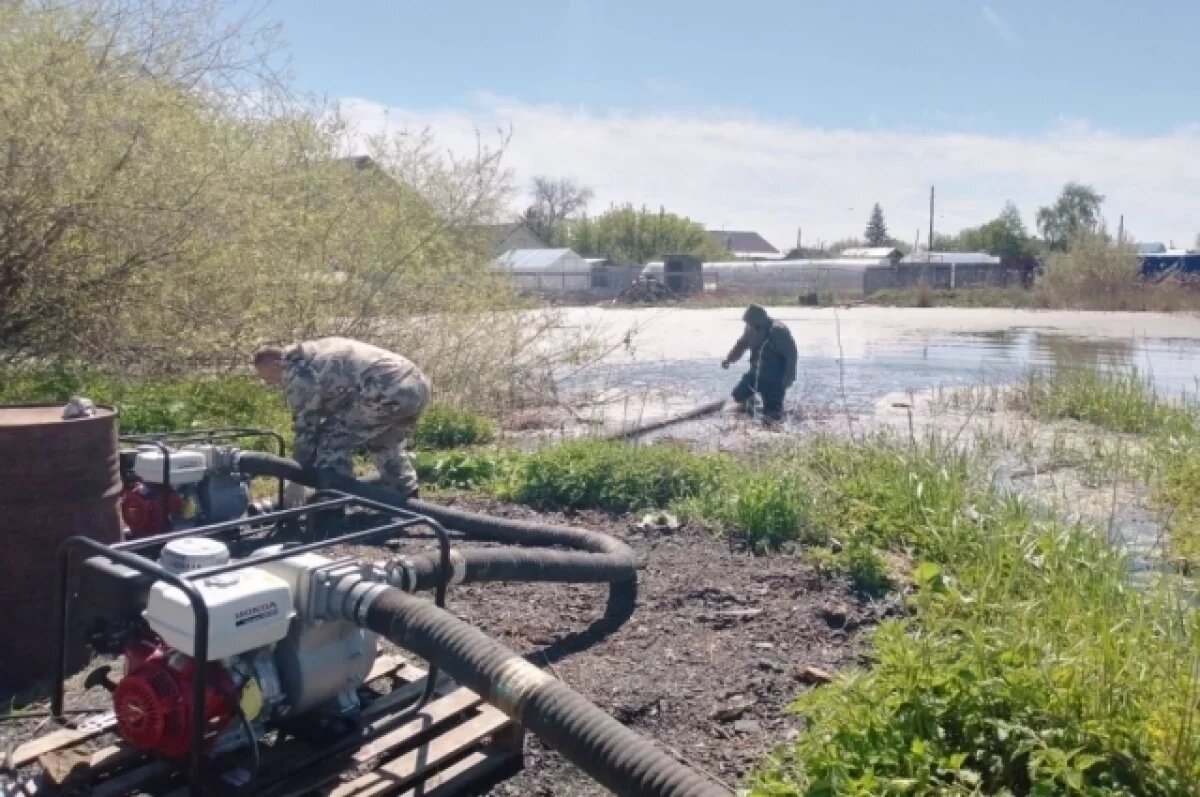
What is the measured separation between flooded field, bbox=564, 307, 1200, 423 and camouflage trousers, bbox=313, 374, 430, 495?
11.3 feet

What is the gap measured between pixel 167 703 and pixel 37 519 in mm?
1497

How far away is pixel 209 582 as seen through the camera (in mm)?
2781

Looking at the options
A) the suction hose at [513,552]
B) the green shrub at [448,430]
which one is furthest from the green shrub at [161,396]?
the suction hose at [513,552]

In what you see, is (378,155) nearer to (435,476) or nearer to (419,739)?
(435,476)

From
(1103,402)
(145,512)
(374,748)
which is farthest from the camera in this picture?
(1103,402)

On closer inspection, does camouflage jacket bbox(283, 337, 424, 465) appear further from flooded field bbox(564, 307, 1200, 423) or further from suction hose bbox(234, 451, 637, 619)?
flooded field bbox(564, 307, 1200, 423)

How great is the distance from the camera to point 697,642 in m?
4.60

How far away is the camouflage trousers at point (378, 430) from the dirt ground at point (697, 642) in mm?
1673

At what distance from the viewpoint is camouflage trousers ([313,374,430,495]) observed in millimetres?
6504

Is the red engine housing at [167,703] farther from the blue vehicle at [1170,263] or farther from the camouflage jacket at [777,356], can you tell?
the blue vehicle at [1170,263]

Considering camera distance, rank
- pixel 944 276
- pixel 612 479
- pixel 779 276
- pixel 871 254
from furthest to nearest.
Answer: pixel 871 254
pixel 944 276
pixel 779 276
pixel 612 479

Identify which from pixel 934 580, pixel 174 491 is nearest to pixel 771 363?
pixel 934 580

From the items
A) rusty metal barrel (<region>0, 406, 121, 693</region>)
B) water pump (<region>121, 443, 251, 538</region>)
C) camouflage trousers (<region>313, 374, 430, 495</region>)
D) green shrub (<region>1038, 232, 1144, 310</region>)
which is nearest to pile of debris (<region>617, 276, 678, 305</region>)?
green shrub (<region>1038, 232, 1144, 310</region>)

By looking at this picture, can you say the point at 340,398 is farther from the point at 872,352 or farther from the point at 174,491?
the point at 872,352
